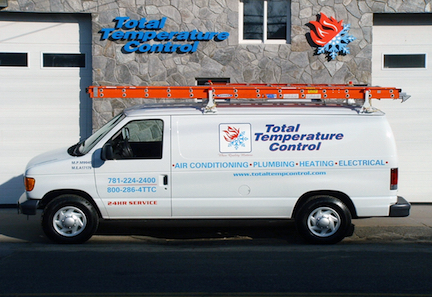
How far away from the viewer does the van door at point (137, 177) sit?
7734 mm

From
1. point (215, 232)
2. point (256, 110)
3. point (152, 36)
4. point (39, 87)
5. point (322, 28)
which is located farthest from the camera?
point (39, 87)

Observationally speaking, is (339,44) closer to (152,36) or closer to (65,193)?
(152,36)

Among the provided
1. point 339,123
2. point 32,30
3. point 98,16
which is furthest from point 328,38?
point 32,30

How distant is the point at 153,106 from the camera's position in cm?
817

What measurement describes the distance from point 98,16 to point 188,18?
1.98m

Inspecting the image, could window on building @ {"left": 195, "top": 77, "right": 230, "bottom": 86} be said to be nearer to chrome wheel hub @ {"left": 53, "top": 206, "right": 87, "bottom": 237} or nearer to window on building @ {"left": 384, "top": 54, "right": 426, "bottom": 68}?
window on building @ {"left": 384, "top": 54, "right": 426, "bottom": 68}

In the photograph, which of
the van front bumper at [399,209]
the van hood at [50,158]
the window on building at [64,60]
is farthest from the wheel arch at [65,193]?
the window on building at [64,60]

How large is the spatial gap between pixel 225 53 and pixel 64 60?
3629 mm

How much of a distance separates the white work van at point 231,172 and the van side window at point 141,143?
0.02 m

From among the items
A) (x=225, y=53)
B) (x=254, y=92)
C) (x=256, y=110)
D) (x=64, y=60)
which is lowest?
(x=256, y=110)

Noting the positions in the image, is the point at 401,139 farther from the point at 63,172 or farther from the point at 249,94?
the point at 63,172

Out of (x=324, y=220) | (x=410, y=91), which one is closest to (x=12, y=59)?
(x=324, y=220)

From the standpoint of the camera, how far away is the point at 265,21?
11688 mm

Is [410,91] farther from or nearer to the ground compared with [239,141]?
farther from the ground
